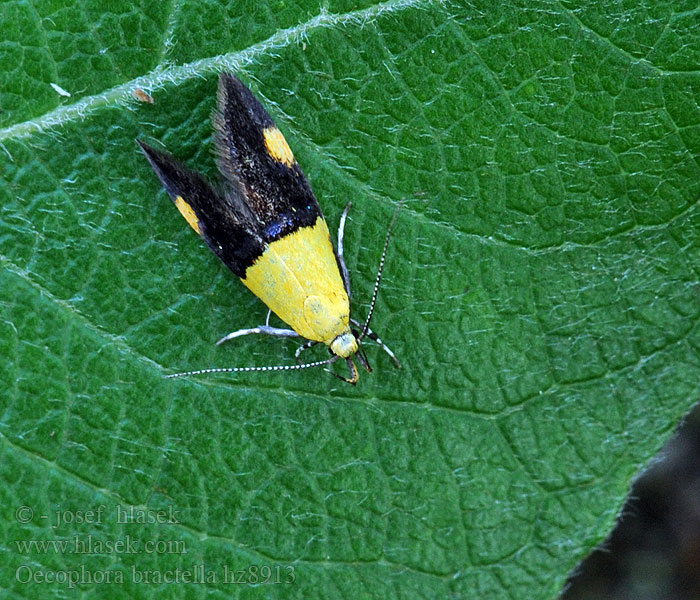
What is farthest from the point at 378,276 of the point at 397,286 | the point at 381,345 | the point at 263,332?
the point at 263,332

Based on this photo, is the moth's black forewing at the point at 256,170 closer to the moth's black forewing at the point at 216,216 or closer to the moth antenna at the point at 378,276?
the moth's black forewing at the point at 216,216

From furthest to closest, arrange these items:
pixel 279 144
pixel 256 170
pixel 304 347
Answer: pixel 304 347, pixel 256 170, pixel 279 144

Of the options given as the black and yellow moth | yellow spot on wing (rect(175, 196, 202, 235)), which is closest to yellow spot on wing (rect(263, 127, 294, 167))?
the black and yellow moth

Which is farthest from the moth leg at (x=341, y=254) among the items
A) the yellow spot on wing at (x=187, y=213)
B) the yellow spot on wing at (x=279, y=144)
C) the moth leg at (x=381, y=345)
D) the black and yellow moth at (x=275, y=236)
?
the yellow spot on wing at (x=187, y=213)

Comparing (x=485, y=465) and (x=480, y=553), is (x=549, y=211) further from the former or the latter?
(x=480, y=553)

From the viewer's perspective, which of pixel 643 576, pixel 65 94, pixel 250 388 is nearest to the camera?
pixel 65 94

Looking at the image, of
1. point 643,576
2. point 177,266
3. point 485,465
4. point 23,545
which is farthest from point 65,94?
point 643,576

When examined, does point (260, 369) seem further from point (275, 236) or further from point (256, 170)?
point (256, 170)
